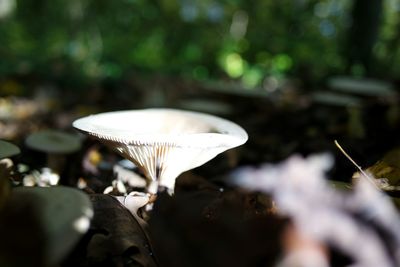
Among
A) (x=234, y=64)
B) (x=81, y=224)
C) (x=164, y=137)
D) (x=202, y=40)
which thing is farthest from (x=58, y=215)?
(x=202, y=40)

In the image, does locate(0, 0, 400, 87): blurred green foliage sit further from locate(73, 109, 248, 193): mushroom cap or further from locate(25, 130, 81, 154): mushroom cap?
locate(73, 109, 248, 193): mushroom cap

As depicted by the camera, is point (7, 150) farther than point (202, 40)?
No

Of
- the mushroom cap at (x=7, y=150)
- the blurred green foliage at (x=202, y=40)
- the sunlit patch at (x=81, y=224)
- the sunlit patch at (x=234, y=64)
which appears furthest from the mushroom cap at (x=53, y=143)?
the sunlit patch at (x=234, y=64)

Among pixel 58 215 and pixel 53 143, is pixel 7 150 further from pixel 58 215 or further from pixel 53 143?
pixel 53 143

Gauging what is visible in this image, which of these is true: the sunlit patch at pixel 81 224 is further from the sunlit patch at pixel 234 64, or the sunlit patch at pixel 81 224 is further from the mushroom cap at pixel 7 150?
the sunlit patch at pixel 234 64

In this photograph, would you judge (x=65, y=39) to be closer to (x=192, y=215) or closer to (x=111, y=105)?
(x=111, y=105)
